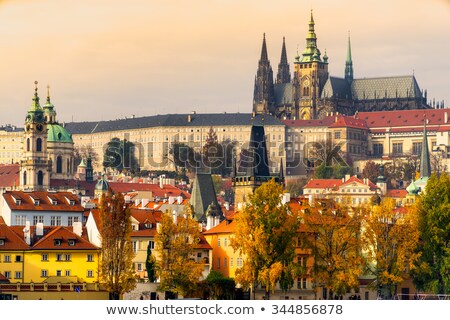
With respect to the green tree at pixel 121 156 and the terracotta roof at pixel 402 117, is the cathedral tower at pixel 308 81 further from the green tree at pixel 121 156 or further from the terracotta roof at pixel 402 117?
the green tree at pixel 121 156

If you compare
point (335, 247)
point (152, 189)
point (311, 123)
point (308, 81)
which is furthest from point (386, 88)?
point (335, 247)

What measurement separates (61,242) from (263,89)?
138256 millimetres

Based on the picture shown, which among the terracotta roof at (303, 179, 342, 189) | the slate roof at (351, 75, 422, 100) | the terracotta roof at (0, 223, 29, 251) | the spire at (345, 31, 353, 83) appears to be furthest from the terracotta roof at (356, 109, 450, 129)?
the terracotta roof at (0, 223, 29, 251)

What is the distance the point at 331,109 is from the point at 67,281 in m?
145

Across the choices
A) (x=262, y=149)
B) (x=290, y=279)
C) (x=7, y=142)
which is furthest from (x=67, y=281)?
(x=7, y=142)

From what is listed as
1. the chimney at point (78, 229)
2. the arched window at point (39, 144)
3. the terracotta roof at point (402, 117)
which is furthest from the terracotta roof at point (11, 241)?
the terracotta roof at point (402, 117)

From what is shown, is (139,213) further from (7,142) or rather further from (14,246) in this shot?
(7,142)

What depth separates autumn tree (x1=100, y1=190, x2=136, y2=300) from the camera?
46.4 m

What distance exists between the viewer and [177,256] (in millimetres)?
50281

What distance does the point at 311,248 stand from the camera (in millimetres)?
50250

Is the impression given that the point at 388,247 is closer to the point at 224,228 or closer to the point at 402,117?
the point at 224,228

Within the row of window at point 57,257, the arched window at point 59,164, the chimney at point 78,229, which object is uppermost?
the arched window at point 59,164

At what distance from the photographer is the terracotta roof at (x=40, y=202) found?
64250mm

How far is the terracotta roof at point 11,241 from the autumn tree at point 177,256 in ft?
13.6
